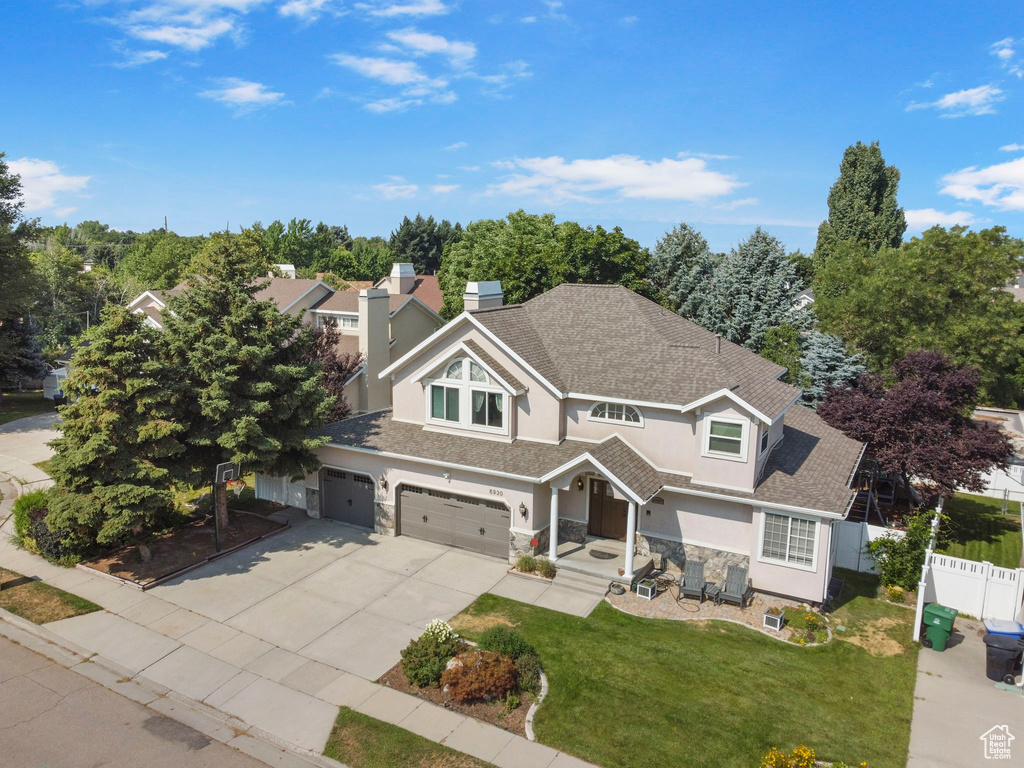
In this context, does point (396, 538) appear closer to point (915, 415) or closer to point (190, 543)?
point (190, 543)

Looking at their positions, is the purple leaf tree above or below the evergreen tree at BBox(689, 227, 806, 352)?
below

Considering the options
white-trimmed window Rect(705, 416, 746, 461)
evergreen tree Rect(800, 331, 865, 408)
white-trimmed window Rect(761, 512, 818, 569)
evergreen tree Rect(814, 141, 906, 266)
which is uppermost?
evergreen tree Rect(814, 141, 906, 266)

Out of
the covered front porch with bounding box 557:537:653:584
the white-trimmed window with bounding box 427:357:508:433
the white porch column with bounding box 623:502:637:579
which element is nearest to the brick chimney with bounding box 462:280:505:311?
the white-trimmed window with bounding box 427:357:508:433

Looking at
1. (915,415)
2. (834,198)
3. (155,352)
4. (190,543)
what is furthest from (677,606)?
(834,198)

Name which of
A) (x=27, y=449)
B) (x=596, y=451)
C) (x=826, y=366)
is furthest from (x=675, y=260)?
(x=27, y=449)

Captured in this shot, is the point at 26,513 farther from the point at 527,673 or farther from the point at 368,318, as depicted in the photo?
the point at 527,673

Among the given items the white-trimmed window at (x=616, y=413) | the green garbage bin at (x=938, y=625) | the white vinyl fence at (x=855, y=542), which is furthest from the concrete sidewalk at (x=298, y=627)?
the white vinyl fence at (x=855, y=542)

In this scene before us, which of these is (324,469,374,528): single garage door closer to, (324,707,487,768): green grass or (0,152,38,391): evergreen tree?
(324,707,487,768): green grass
